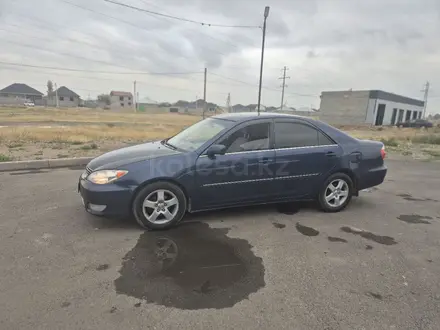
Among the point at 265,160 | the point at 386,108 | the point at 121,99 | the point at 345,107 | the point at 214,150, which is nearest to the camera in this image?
the point at 214,150

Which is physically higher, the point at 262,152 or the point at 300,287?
the point at 262,152

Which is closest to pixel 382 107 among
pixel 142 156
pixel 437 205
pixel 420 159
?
pixel 420 159

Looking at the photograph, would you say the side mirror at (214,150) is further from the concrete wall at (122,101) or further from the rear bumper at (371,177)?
the concrete wall at (122,101)

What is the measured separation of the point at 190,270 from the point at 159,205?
1.12 meters

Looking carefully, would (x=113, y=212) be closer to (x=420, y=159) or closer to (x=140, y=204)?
(x=140, y=204)

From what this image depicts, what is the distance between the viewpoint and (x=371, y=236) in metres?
3.99

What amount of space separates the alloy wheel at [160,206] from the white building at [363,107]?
169 ft

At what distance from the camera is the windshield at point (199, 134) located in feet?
14.2

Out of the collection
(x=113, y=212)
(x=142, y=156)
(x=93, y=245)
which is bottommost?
(x=93, y=245)

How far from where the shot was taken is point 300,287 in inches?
111

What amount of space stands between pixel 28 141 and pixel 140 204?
31.2 feet

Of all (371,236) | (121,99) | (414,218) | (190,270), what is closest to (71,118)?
(190,270)

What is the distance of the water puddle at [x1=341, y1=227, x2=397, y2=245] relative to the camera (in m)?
3.84

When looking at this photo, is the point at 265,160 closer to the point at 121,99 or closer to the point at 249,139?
the point at 249,139
